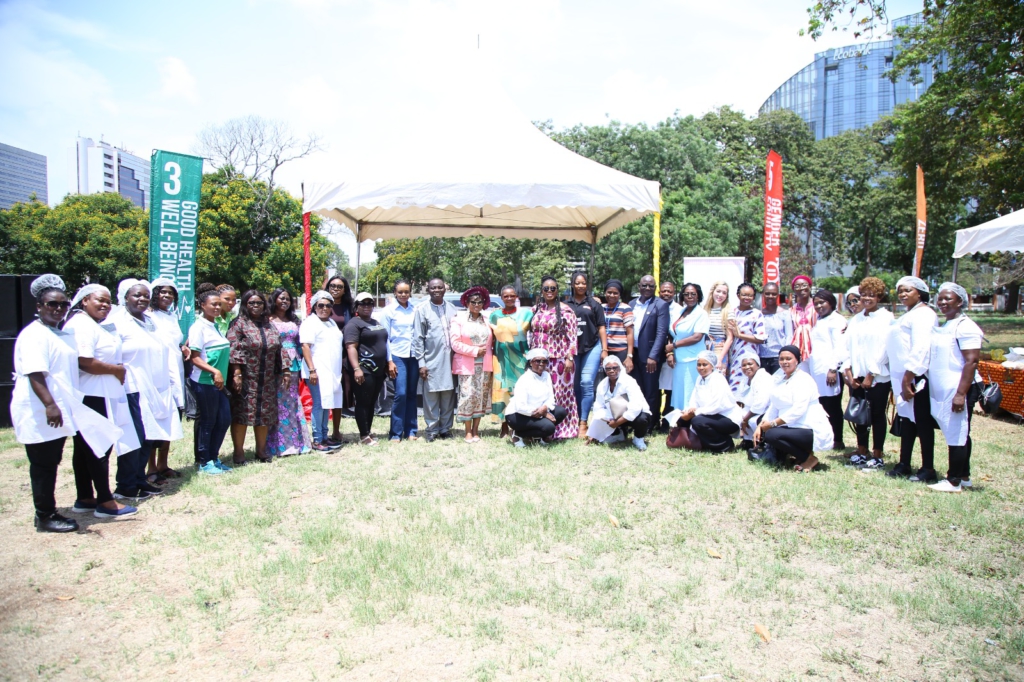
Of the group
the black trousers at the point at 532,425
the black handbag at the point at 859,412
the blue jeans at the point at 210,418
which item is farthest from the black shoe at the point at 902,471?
the blue jeans at the point at 210,418

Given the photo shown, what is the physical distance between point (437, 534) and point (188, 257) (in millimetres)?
6010

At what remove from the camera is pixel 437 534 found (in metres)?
4.30

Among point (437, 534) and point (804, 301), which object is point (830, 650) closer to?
point (437, 534)

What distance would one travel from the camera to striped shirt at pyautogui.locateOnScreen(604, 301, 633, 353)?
23.4 feet

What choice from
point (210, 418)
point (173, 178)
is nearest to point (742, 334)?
point (210, 418)

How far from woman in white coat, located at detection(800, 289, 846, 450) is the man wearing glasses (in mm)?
3556

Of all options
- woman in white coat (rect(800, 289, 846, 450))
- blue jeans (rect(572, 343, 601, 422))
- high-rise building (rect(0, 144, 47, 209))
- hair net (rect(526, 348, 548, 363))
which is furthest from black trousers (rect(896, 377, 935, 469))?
high-rise building (rect(0, 144, 47, 209))

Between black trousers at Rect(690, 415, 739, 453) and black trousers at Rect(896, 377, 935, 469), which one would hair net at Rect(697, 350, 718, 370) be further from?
black trousers at Rect(896, 377, 935, 469)

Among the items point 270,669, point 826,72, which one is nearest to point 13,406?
point 270,669

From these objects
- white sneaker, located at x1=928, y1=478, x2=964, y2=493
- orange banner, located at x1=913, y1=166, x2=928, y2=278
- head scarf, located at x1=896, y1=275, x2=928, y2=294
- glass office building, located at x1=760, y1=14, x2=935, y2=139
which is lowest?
white sneaker, located at x1=928, y1=478, x2=964, y2=493

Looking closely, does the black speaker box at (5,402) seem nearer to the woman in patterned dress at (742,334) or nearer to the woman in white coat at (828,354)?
the woman in patterned dress at (742,334)

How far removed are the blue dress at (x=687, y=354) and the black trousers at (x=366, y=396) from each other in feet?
10.2

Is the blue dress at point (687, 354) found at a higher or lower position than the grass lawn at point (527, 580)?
higher

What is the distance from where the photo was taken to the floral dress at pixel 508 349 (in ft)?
23.3
